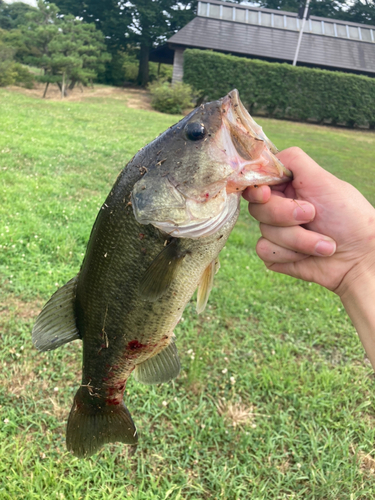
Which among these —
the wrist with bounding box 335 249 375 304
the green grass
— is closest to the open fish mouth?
the wrist with bounding box 335 249 375 304

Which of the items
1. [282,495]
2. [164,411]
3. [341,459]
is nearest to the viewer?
[282,495]

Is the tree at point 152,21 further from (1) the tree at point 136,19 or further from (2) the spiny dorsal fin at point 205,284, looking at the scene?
(2) the spiny dorsal fin at point 205,284

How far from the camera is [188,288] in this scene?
1531mm

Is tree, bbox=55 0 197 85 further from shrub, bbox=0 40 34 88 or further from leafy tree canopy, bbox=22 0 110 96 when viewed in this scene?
shrub, bbox=0 40 34 88

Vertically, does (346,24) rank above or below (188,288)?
above

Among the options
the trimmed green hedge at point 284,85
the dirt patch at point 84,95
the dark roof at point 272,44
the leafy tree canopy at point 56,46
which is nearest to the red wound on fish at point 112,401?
the dirt patch at point 84,95

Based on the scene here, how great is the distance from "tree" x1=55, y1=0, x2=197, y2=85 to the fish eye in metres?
32.2

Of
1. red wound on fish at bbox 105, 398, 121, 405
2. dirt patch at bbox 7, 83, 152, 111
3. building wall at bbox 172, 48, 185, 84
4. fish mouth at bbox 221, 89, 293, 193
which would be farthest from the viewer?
building wall at bbox 172, 48, 185, 84

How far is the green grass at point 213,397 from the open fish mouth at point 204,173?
68.9 inches

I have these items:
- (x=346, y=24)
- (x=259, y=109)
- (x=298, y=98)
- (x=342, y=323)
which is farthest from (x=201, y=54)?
(x=342, y=323)

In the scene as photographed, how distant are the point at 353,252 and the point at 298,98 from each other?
21226mm

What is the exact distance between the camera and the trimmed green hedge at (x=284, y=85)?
1992cm

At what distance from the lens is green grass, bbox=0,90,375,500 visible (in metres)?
2.28

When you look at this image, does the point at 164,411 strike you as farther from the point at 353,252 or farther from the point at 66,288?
the point at 353,252
